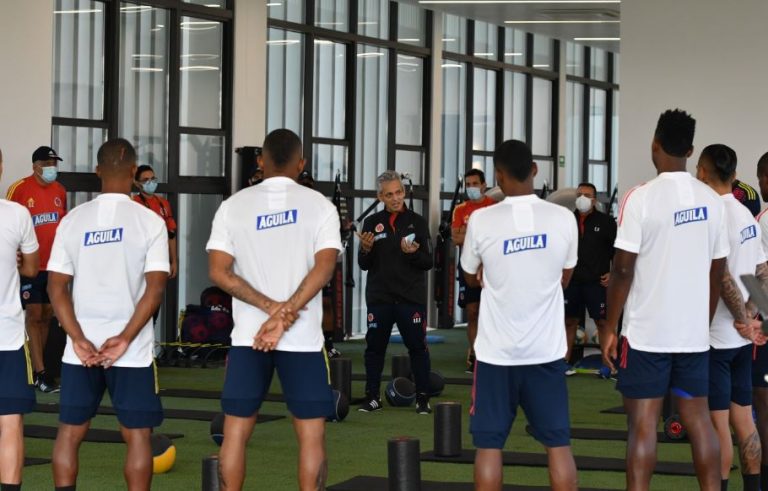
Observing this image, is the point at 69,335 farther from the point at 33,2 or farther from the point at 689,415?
the point at 33,2

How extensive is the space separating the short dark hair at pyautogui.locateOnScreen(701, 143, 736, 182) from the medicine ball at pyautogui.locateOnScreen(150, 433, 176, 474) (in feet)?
9.22

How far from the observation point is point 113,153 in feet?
15.4

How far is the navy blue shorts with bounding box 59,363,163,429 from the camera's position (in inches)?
180

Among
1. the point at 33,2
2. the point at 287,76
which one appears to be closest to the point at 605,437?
the point at 33,2

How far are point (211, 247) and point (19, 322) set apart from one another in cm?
85

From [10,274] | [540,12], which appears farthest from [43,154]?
[540,12]

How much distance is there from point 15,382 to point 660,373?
2341 millimetres

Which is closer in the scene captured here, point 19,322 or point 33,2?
point 19,322

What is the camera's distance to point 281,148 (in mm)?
4641

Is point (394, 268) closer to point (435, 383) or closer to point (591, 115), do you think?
point (435, 383)

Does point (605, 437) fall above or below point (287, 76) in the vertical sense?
below

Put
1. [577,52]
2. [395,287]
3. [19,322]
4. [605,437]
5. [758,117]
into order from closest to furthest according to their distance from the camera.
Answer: [19,322] < [605,437] < [395,287] < [758,117] < [577,52]

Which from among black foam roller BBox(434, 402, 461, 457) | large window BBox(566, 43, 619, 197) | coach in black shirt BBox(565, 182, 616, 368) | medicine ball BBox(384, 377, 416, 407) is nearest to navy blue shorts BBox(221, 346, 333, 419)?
black foam roller BBox(434, 402, 461, 457)

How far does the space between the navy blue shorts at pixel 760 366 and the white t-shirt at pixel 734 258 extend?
0.79 ft
